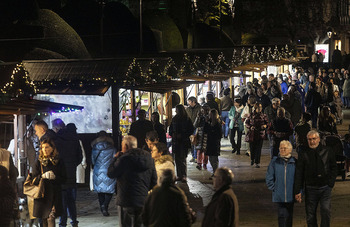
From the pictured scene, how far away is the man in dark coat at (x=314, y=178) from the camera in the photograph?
11.3 m

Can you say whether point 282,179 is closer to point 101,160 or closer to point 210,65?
point 101,160

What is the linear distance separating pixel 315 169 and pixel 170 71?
1073 centimetres

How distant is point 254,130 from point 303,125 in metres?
3.22

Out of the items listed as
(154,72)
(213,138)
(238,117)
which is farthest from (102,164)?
(238,117)

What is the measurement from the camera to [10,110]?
42.4ft

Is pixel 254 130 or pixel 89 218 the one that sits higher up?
pixel 254 130

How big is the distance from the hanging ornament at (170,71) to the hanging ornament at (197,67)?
2.32 metres

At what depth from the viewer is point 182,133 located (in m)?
18.2

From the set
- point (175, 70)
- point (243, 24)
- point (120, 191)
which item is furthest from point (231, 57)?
point (243, 24)

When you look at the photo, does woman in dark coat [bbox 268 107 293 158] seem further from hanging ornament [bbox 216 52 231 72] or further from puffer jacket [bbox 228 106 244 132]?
hanging ornament [bbox 216 52 231 72]

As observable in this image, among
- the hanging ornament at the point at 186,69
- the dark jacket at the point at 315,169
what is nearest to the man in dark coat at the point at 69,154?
the dark jacket at the point at 315,169

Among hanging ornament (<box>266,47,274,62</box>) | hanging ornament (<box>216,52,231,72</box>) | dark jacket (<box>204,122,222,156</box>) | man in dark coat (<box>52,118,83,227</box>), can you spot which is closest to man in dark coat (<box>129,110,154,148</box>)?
dark jacket (<box>204,122,222,156</box>)

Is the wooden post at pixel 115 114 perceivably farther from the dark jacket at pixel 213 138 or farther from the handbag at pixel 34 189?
the handbag at pixel 34 189

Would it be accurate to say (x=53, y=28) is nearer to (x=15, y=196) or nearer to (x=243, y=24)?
(x=15, y=196)
